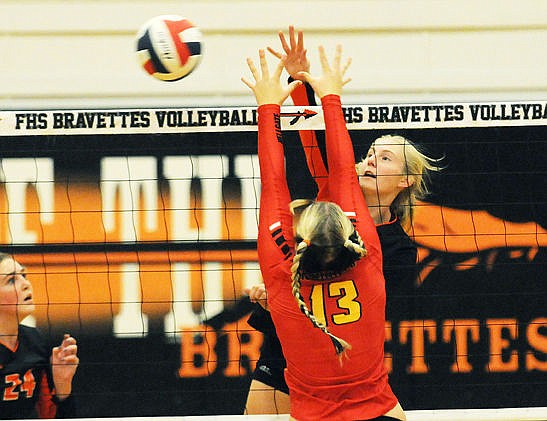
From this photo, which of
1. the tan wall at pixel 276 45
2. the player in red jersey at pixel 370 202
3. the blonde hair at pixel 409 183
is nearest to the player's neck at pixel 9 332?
the player in red jersey at pixel 370 202

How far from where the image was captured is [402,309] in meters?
5.54

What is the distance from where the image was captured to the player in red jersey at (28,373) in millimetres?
4438

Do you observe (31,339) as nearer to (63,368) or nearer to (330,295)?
(63,368)

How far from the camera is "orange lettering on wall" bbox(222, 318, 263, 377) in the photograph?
18.1ft

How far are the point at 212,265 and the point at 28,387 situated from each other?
152 cm

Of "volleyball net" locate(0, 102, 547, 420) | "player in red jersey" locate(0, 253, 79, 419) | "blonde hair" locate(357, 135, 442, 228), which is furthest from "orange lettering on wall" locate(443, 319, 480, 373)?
"player in red jersey" locate(0, 253, 79, 419)

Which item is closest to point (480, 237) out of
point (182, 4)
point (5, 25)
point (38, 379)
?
point (182, 4)

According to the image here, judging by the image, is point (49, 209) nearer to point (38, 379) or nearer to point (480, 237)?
point (38, 379)

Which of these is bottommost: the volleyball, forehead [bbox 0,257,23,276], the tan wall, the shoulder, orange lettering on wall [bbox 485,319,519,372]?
orange lettering on wall [bbox 485,319,519,372]

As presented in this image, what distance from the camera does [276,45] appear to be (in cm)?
578

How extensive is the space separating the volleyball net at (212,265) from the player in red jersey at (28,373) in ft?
2.69

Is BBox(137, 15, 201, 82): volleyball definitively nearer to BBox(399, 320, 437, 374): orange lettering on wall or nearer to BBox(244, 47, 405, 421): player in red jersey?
BBox(244, 47, 405, 421): player in red jersey

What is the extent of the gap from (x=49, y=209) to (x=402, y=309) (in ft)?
7.53

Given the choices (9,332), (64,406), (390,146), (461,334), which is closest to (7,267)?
(9,332)
